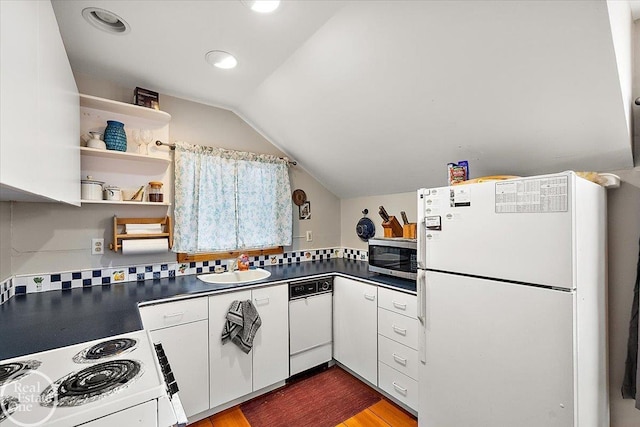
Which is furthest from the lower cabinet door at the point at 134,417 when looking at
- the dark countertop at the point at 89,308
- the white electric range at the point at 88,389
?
the dark countertop at the point at 89,308

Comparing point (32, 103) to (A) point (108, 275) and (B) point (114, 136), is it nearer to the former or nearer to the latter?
(B) point (114, 136)

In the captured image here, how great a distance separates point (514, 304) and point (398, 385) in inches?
43.1

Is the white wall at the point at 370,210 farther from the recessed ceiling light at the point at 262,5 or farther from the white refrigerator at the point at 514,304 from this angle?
the recessed ceiling light at the point at 262,5

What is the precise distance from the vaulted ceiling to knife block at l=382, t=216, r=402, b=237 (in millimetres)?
510

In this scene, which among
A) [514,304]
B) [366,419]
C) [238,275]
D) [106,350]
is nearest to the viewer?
[106,350]

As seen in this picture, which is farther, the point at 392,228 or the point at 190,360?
the point at 392,228

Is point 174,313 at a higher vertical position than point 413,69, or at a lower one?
lower

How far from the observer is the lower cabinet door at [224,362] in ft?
6.36

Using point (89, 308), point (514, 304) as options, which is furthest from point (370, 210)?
point (89, 308)

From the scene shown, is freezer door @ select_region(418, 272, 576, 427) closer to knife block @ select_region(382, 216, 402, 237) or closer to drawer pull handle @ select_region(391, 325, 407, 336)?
drawer pull handle @ select_region(391, 325, 407, 336)

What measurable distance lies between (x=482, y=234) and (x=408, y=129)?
932 mm

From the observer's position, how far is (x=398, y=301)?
1.99 metres

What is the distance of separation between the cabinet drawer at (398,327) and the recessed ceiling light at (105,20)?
2378 millimetres

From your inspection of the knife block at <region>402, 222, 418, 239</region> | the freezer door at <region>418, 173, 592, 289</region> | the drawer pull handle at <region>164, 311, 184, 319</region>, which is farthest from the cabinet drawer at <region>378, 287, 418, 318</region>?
the drawer pull handle at <region>164, 311, 184, 319</region>
